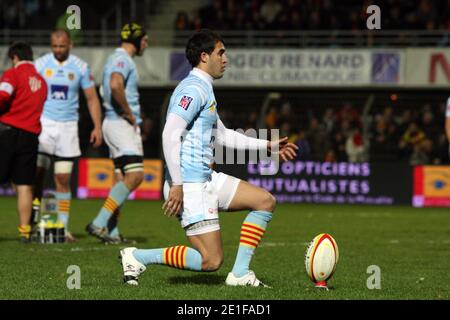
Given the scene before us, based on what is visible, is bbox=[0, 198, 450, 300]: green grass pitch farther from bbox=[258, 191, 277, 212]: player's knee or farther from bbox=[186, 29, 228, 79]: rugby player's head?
bbox=[186, 29, 228, 79]: rugby player's head

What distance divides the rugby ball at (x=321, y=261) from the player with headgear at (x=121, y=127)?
14.0 ft

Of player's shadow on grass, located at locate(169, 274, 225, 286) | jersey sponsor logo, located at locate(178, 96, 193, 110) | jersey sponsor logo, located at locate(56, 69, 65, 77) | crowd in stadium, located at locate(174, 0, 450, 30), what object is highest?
crowd in stadium, located at locate(174, 0, 450, 30)

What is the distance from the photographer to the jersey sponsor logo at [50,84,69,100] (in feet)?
39.4

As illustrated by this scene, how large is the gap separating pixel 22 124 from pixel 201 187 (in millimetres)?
4107

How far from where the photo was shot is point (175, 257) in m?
7.61

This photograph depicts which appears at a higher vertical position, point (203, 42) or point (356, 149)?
point (203, 42)

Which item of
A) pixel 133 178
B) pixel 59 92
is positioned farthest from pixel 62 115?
pixel 133 178

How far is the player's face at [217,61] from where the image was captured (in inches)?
302

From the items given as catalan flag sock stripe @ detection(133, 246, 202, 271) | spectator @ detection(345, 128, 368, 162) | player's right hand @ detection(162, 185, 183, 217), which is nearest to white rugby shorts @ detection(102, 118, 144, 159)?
catalan flag sock stripe @ detection(133, 246, 202, 271)

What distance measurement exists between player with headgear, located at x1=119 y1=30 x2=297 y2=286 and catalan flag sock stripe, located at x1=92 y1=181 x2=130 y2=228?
3.70 meters

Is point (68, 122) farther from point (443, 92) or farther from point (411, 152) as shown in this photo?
point (443, 92)

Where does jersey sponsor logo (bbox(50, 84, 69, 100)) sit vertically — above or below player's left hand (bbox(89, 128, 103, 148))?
above

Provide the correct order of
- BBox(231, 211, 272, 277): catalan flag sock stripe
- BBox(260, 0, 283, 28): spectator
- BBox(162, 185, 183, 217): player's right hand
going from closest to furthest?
BBox(162, 185, 183, 217): player's right hand, BBox(231, 211, 272, 277): catalan flag sock stripe, BBox(260, 0, 283, 28): spectator

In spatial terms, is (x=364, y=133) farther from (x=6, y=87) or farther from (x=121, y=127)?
(x=6, y=87)
